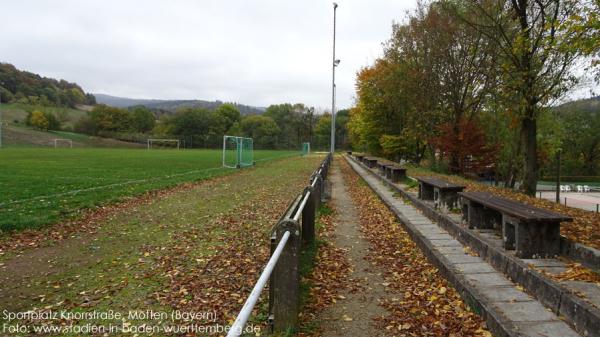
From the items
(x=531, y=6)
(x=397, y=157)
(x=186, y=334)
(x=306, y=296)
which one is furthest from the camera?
(x=397, y=157)

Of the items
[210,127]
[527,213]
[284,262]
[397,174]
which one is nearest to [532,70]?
[397,174]

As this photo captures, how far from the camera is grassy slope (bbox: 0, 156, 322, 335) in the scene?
446 cm

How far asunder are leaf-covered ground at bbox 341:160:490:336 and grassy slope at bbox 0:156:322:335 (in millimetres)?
1589

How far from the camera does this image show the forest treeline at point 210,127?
81.9 m

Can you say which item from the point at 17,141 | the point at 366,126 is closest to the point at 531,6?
the point at 366,126

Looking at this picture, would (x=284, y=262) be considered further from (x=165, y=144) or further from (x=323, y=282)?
(x=165, y=144)

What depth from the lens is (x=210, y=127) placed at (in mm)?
90688

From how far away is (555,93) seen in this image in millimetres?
12773

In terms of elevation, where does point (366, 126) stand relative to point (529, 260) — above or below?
above

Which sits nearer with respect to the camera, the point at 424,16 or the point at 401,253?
the point at 401,253

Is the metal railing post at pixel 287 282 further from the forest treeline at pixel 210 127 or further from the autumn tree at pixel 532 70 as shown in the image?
the forest treeline at pixel 210 127

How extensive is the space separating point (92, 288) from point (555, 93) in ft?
43.2

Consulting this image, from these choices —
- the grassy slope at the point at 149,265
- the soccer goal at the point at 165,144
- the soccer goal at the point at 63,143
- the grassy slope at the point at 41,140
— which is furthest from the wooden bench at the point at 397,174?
the soccer goal at the point at 165,144

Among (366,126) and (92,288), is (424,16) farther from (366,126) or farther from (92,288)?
(92,288)
